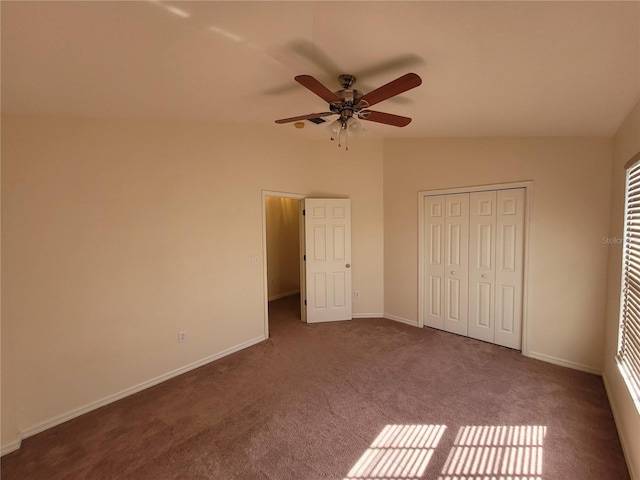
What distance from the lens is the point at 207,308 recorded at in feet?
10.1

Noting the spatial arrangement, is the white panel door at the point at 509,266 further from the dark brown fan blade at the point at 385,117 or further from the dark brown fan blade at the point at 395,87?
the dark brown fan blade at the point at 395,87

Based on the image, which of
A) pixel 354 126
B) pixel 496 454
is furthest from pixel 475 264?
pixel 354 126

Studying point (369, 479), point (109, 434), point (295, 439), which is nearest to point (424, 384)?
point (369, 479)

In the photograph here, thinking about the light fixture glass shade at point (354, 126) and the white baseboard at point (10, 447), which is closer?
the white baseboard at point (10, 447)

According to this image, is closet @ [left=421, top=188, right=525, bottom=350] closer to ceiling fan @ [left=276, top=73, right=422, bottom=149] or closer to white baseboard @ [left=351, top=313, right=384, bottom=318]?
white baseboard @ [left=351, top=313, right=384, bottom=318]

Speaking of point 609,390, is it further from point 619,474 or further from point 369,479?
point 369,479

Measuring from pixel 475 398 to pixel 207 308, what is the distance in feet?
9.14

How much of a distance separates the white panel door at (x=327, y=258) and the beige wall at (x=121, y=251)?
0.83 meters

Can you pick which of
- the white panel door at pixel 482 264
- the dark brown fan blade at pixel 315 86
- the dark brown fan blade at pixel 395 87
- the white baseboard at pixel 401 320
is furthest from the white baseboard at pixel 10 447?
the white panel door at pixel 482 264

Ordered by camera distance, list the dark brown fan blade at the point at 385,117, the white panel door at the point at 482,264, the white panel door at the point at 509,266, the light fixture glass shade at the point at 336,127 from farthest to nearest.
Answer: the white panel door at the point at 482,264, the white panel door at the point at 509,266, the light fixture glass shade at the point at 336,127, the dark brown fan blade at the point at 385,117

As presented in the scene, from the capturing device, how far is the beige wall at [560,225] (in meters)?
2.65

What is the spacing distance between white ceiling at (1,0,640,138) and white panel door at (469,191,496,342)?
45.0 inches

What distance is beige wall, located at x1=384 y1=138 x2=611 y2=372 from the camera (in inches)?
104

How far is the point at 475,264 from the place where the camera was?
3.47 m
